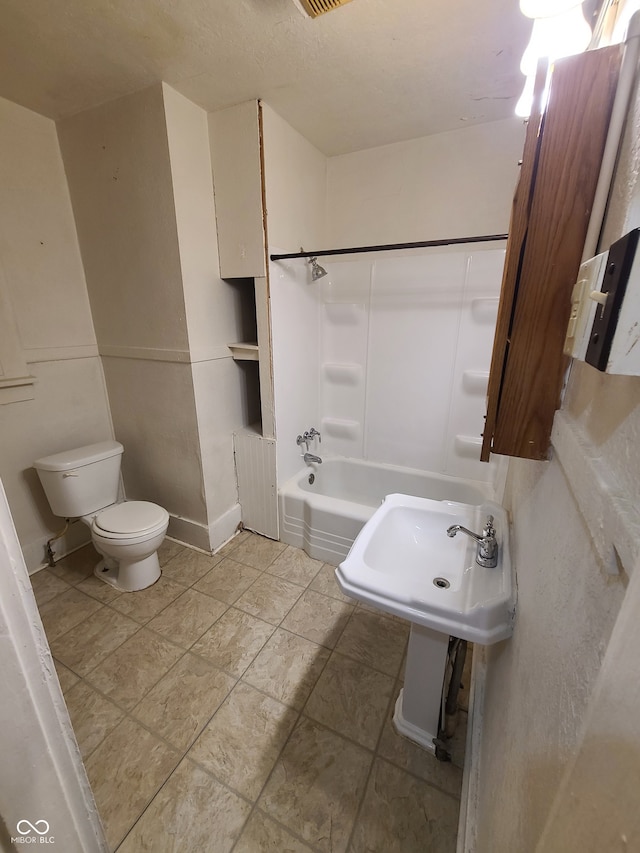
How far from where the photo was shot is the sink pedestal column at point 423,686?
1103mm

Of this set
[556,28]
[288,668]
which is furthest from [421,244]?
[288,668]

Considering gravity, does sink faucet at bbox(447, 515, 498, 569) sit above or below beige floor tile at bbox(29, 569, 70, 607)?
above

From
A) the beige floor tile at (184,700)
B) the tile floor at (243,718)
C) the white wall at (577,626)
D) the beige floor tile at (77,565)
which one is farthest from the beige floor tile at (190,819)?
the beige floor tile at (77,565)

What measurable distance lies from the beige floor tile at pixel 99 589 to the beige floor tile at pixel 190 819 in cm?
100

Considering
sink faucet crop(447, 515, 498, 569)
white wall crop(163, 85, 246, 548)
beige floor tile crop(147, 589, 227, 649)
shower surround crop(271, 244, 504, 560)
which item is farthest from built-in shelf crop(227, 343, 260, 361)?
sink faucet crop(447, 515, 498, 569)

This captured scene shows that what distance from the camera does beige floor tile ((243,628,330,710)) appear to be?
1.38 metres

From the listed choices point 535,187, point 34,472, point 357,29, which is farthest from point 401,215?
point 34,472

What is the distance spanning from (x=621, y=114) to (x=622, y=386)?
19.0 inches

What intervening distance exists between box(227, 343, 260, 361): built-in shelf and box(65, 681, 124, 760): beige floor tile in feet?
5.60

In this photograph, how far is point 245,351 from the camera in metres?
2.07

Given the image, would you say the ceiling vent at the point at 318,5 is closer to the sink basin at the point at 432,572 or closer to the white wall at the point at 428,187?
the white wall at the point at 428,187

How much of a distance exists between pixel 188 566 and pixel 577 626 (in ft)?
6.79

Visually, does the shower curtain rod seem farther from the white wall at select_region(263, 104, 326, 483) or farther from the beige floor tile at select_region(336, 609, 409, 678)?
the beige floor tile at select_region(336, 609, 409, 678)

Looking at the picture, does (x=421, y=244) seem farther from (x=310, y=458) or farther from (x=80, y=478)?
(x=80, y=478)
